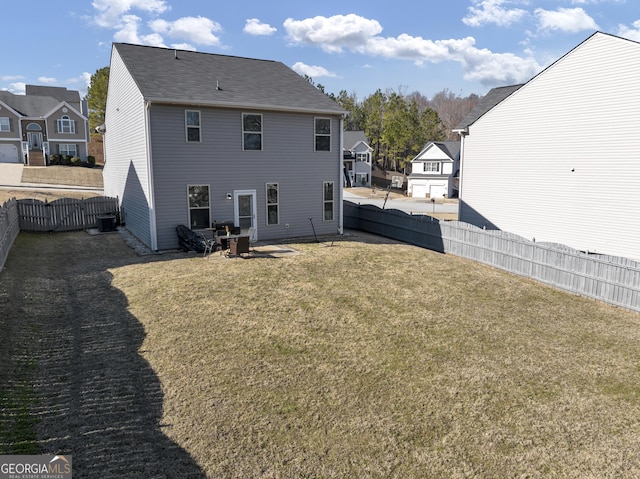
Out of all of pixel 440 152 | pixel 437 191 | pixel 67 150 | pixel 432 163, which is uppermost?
pixel 440 152

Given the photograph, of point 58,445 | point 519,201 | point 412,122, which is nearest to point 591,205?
point 519,201

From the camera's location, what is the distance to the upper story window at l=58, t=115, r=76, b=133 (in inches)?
1860

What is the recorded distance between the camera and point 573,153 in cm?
1894

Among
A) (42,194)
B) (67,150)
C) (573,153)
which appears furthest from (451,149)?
(67,150)

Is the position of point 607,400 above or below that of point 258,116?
below

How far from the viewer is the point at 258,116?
17.8 m

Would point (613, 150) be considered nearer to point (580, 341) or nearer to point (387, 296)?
point (580, 341)

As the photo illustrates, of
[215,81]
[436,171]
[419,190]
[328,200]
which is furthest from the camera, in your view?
[419,190]

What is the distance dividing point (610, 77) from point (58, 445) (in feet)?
69.3

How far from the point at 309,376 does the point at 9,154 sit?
5279 centimetres

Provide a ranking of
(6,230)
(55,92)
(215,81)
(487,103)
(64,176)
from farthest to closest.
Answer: (55,92), (64,176), (487,103), (215,81), (6,230)

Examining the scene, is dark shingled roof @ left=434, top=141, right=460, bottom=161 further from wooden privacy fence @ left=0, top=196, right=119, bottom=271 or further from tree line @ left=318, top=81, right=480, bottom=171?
wooden privacy fence @ left=0, top=196, right=119, bottom=271

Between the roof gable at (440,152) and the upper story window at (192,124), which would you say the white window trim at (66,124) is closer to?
the upper story window at (192,124)

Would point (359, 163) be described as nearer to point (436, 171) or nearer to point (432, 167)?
point (432, 167)
